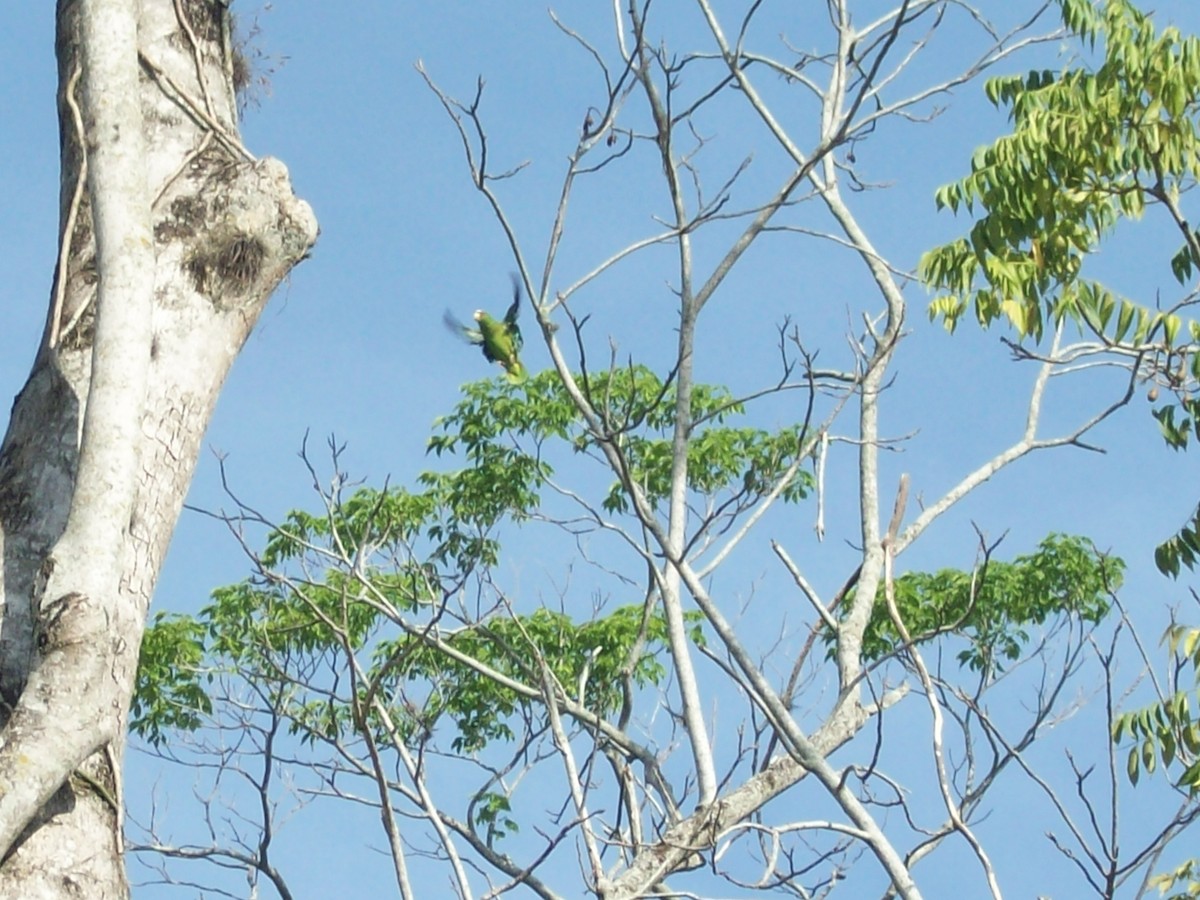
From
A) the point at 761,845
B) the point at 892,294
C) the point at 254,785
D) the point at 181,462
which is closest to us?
the point at 181,462

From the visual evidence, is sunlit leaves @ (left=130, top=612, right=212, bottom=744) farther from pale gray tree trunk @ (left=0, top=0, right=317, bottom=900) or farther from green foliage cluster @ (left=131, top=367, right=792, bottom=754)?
pale gray tree trunk @ (left=0, top=0, right=317, bottom=900)

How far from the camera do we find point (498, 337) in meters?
9.70

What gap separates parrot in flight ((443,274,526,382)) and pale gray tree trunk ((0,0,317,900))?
618 cm

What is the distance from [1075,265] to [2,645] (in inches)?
185

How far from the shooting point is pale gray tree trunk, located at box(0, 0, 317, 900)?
2377 millimetres

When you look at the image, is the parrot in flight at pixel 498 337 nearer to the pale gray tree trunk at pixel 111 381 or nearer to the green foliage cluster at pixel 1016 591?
the green foliage cluster at pixel 1016 591

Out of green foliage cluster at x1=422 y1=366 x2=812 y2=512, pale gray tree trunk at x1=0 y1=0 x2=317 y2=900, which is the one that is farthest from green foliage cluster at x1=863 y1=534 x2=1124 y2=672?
pale gray tree trunk at x1=0 y1=0 x2=317 y2=900

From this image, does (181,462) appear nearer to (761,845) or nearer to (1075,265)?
(761,845)

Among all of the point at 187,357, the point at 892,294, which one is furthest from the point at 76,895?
the point at 892,294

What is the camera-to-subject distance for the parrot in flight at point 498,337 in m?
9.61

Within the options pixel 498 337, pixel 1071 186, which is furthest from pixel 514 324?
pixel 1071 186

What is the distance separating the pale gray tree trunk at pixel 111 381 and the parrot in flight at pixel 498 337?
6.18m

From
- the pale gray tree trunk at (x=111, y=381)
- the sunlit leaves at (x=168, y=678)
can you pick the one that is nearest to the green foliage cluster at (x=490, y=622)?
the sunlit leaves at (x=168, y=678)

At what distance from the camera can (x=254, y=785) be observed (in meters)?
4.91
